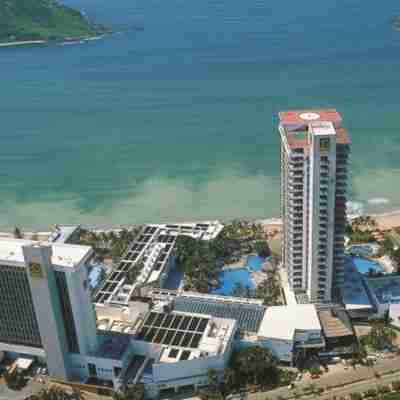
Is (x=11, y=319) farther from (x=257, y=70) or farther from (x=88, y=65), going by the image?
(x=88, y=65)

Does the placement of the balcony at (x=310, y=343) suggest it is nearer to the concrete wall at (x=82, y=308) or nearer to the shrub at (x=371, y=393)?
the shrub at (x=371, y=393)

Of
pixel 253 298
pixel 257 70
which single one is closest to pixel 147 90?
pixel 257 70

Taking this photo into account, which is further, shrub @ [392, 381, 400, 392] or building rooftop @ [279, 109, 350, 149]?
building rooftop @ [279, 109, 350, 149]

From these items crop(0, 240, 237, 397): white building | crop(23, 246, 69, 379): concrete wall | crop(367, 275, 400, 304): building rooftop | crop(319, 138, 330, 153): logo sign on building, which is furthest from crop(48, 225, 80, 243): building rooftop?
crop(367, 275, 400, 304): building rooftop

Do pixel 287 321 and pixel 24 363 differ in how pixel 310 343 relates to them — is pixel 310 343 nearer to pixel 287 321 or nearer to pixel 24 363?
pixel 287 321

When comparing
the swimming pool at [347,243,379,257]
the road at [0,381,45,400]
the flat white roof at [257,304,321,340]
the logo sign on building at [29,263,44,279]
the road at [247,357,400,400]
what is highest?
the logo sign on building at [29,263,44,279]

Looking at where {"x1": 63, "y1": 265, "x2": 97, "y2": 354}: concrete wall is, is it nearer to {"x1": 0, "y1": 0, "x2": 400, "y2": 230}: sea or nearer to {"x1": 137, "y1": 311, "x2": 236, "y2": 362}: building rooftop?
{"x1": 137, "y1": 311, "x2": 236, "y2": 362}: building rooftop

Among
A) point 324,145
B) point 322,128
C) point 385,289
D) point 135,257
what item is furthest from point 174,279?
point 322,128
